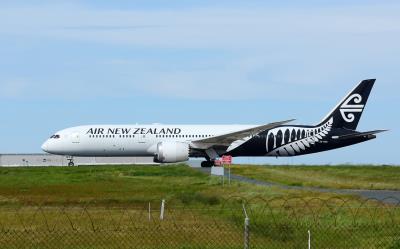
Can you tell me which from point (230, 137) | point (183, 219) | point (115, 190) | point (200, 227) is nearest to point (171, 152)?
point (230, 137)

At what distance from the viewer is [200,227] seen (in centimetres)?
2075

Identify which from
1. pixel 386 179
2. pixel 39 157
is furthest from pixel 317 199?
pixel 39 157

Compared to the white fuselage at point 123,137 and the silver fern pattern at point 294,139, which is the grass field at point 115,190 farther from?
the silver fern pattern at point 294,139

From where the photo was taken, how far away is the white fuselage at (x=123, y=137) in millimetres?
64000

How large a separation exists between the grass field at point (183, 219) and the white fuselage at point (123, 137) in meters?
24.6

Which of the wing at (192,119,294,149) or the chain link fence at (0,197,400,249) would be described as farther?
the wing at (192,119,294,149)

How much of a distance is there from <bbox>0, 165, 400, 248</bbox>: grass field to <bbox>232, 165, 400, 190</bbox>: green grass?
725 cm

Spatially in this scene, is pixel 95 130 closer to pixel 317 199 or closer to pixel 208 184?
pixel 208 184

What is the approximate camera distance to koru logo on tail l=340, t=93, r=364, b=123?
67250mm

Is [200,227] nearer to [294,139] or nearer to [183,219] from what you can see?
[183,219]

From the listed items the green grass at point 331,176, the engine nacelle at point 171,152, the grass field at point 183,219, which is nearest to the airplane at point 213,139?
the engine nacelle at point 171,152

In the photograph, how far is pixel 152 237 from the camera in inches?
747

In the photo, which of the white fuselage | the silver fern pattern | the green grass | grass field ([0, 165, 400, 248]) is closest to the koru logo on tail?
the silver fern pattern

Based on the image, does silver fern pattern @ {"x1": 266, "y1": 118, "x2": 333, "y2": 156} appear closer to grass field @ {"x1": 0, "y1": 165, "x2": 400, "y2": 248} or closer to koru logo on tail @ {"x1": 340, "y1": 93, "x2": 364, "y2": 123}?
koru logo on tail @ {"x1": 340, "y1": 93, "x2": 364, "y2": 123}
